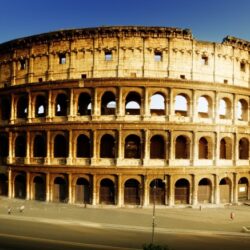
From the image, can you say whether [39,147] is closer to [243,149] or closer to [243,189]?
[243,149]

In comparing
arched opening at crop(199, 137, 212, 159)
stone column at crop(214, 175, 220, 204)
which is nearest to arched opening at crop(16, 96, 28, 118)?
arched opening at crop(199, 137, 212, 159)

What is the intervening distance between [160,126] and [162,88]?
144 inches

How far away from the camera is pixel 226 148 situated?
36.4m

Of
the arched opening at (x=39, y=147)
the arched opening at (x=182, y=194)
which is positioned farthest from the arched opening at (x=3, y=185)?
the arched opening at (x=182, y=194)

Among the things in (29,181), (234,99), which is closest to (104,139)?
(29,181)

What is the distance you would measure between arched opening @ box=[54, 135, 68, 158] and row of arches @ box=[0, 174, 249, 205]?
2.32m

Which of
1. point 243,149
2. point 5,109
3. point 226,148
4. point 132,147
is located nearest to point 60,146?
point 132,147

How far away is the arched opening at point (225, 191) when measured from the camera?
3575 centimetres

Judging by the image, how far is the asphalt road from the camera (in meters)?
22.3

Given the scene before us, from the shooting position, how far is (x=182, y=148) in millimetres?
34625

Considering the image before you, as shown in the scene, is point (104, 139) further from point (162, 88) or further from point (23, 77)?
point (23, 77)

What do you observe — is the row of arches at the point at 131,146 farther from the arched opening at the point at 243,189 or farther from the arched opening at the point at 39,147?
the arched opening at the point at 243,189

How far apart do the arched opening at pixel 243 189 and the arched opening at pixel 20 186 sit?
2251 cm

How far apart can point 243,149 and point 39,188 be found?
2184cm
